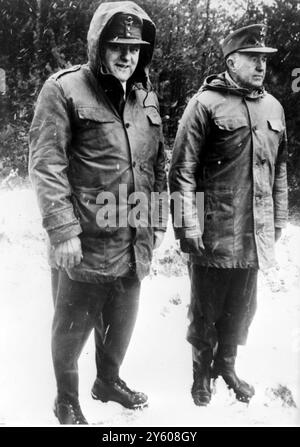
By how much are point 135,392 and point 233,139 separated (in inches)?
66.9

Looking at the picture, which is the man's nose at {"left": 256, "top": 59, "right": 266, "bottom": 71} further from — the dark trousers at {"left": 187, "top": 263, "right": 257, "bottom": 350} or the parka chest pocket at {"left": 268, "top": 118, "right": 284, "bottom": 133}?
the dark trousers at {"left": 187, "top": 263, "right": 257, "bottom": 350}

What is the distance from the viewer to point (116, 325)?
3240mm

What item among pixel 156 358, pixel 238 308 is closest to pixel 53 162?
pixel 238 308

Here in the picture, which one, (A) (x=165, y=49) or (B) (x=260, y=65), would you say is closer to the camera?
(B) (x=260, y=65)

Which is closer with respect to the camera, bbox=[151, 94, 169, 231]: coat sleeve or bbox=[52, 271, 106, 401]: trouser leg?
bbox=[52, 271, 106, 401]: trouser leg

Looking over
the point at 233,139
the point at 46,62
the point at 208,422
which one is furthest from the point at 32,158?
the point at 46,62

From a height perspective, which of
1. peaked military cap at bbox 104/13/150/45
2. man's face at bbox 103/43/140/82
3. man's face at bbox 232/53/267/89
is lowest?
man's face at bbox 232/53/267/89

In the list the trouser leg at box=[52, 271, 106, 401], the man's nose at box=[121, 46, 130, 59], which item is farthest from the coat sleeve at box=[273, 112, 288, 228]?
the trouser leg at box=[52, 271, 106, 401]

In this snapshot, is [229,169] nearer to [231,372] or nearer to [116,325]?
[116,325]

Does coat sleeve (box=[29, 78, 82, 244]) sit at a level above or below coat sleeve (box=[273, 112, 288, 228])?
above

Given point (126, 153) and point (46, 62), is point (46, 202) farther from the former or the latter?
point (46, 62)

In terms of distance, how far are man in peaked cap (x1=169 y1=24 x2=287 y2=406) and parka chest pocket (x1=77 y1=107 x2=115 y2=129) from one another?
Answer: 0.52m

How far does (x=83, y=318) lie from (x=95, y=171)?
0.82m

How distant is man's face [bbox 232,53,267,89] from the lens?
3193mm
